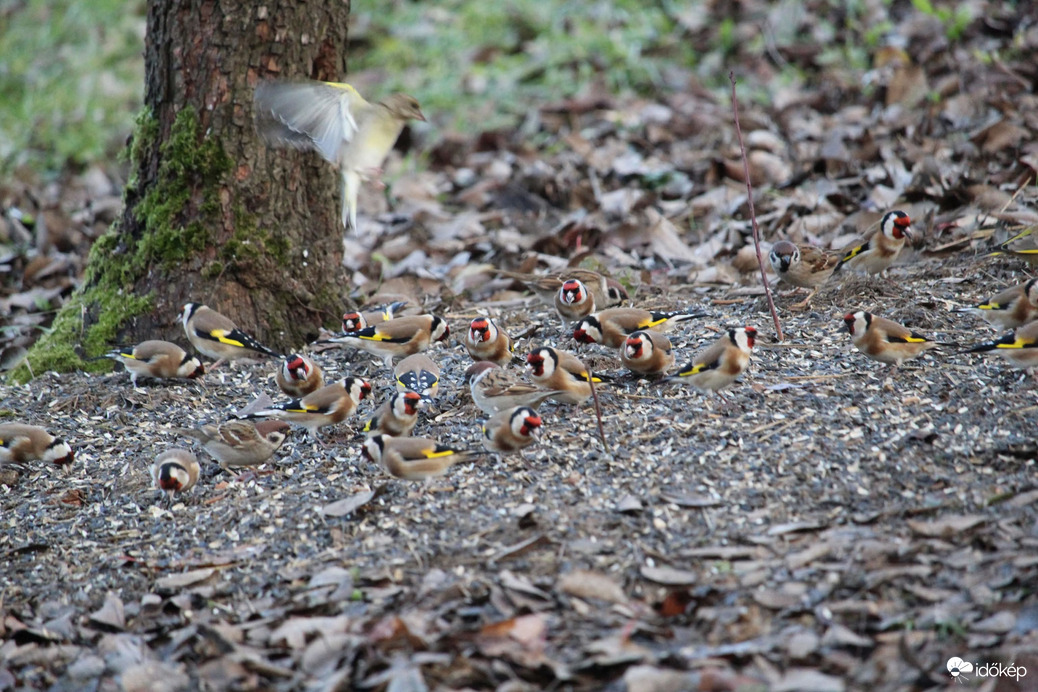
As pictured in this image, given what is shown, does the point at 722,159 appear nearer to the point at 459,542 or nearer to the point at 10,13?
the point at 459,542

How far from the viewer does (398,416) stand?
489 cm

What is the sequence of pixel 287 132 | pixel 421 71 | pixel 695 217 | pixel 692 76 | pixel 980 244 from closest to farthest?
1. pixel 287 132
2. pixel 980 244
3. pixel 695 217
4. pixel 692 76
5. pixel 421 71

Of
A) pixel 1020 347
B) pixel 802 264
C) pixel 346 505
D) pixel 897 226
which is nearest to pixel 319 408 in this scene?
pixel 346 505

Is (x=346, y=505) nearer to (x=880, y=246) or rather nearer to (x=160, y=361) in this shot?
(x=160, y=361)

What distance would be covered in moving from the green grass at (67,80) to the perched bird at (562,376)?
7447 millimetres

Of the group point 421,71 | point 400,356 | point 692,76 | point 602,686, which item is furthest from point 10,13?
point 602,686

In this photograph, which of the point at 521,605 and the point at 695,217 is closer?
the point at 521,605

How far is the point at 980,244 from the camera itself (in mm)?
6289

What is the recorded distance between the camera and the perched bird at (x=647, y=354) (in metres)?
5.07

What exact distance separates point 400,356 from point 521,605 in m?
2.45

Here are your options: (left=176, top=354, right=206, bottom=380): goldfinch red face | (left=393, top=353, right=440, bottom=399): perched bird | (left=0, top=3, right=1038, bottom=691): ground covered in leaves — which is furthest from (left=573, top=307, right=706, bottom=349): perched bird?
(left=176, top=354, right=206, bottom=380): goldfinch red face

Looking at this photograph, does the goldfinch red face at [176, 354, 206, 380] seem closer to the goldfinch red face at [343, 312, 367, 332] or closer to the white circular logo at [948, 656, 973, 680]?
the goldfinch red face at [343, 312, 367, 332]

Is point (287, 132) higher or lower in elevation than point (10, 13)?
lower

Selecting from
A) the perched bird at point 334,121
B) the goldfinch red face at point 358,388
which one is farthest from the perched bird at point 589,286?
the goldfinch red face at point 358,388
